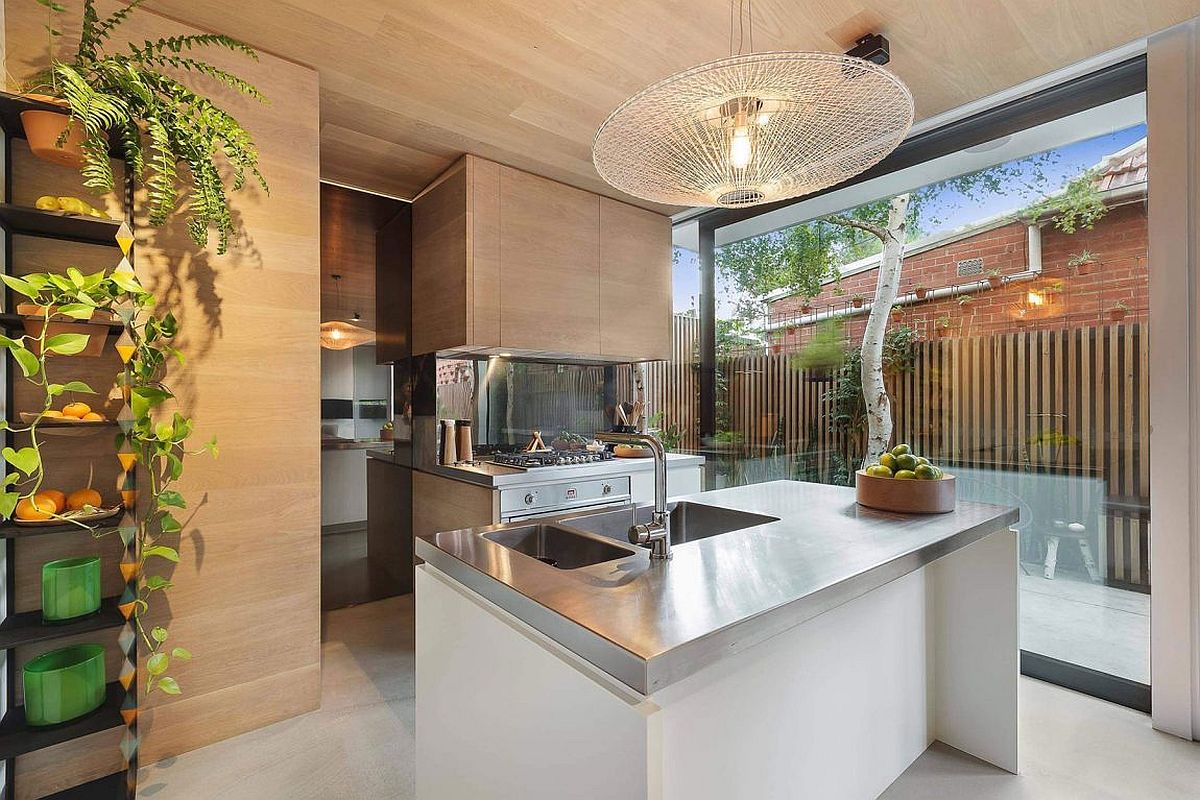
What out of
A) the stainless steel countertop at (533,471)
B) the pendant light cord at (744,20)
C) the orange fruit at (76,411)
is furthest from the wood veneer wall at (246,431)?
the pendant light cord at (744,20)

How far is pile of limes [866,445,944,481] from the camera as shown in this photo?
174 cm

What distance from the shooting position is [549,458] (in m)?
2.96

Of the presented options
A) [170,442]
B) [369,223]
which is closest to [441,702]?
[170,442]

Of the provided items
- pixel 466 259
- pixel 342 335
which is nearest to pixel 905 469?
pixel 466 259

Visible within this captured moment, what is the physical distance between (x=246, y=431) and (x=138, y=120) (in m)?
1.04

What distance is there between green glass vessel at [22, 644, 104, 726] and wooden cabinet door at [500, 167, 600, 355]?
6.19 feet

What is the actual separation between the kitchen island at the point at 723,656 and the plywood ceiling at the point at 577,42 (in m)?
1.60

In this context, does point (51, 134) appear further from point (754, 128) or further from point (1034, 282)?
point (1034, 282)

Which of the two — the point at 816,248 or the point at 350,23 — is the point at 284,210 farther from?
the point at 816,248

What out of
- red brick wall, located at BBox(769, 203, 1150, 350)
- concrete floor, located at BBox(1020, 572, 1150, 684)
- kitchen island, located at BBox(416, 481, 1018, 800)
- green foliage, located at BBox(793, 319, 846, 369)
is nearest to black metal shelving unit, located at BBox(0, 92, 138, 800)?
kitchen island, located at BBox(416, 481, 1018, 800)

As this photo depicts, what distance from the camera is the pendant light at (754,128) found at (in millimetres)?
1175

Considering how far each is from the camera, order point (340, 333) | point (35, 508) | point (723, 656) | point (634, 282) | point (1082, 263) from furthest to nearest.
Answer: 1. point (634, 282)
2. point (340, 333)
3. point (1082, 263)
4. point (35, 508)
5. point (723, 656)

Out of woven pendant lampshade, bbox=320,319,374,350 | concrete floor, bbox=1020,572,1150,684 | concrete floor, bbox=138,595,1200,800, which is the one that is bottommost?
concrete floor, bbox=138,595,1200,800

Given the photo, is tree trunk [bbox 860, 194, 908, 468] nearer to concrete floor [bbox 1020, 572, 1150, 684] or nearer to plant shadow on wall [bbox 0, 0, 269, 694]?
concrete floor [bbox 1020, 572, 1150, 684]
